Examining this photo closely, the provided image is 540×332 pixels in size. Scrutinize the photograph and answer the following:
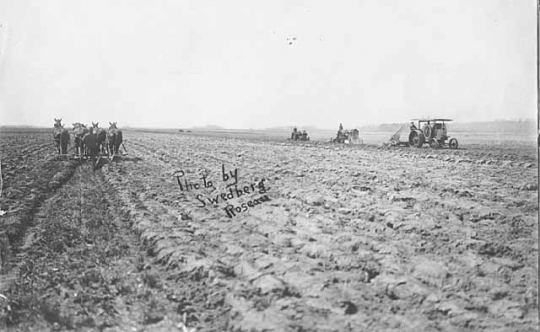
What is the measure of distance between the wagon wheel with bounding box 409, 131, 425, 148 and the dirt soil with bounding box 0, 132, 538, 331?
426 centimetres

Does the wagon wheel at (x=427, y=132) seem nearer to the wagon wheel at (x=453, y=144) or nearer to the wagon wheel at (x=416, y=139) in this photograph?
the wagon wheel at (x=416, y=139)

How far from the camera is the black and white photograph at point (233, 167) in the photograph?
8.63 ft

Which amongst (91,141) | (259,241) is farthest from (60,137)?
(259,241)

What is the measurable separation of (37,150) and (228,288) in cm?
276

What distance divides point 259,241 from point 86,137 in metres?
1.81

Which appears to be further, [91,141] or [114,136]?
[91,141]

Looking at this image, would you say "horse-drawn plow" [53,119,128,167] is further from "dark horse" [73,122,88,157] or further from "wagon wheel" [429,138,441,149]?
"wagon wheel" [429,138,441,149]

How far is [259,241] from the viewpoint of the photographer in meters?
2.99

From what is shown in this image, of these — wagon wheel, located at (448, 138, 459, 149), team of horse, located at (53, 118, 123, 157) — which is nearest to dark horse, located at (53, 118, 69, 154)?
team of horse, located at (53, 118, 123, 157)

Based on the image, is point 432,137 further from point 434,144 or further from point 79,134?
point 79,134

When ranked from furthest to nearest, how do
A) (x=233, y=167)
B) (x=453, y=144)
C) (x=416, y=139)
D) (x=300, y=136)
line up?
(x=416, y=139) < (x=453, y=144) < (x=300, y=136) < (x=233, y=167)

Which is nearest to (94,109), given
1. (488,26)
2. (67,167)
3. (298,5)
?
(67,167)

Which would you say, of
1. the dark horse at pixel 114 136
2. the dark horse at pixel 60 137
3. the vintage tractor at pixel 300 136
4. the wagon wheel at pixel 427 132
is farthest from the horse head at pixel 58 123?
the wagon wheel at pixel 427 132

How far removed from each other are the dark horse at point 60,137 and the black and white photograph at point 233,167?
19mm
